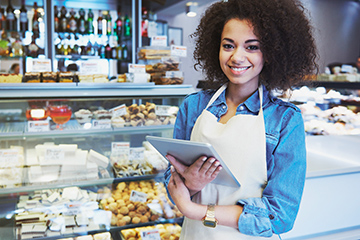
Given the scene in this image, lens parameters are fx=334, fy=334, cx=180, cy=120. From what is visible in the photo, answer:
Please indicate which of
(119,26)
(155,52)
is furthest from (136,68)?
(119,26)

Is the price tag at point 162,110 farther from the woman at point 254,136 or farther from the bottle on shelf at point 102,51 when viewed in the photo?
the bottle on shelf at point 102,51

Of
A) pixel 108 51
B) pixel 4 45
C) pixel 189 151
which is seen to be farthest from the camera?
pixel 108 51

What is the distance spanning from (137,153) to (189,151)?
4.56 feet

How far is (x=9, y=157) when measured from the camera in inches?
80.7

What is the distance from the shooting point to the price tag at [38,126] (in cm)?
203

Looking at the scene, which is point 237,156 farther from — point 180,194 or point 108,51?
point 108,51

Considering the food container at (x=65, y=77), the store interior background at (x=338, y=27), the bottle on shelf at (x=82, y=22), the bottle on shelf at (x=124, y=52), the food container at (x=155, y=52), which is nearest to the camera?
the food container at (x=65, y=77)

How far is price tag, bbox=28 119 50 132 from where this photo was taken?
2033 mm

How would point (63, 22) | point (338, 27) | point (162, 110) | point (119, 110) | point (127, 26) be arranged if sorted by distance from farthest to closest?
point (338, 27) → point (127, 26) → point (63, 22) → point (162, 110) → point (119, 110)

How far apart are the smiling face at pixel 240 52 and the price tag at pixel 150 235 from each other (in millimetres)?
1398

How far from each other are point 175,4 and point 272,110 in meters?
4.67

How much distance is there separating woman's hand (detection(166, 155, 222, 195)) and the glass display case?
3.84ft

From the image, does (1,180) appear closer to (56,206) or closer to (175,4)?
(56,206)

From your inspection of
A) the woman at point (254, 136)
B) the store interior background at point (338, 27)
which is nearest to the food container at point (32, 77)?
the woman at point (254, 136)
